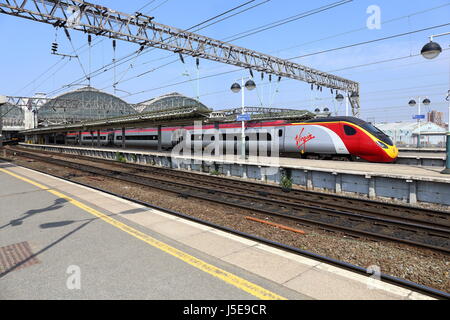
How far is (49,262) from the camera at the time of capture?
5.16m

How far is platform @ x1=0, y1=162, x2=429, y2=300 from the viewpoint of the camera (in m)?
4.17

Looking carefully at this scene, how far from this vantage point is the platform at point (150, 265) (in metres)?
4.17

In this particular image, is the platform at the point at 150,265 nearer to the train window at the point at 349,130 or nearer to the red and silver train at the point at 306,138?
the train window at the point at 349,130

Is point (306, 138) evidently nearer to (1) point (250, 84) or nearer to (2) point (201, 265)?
(1) point (250, 84)

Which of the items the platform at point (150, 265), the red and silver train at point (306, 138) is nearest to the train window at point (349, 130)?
the red and silver train at point (306, 138)

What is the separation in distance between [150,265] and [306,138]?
16110mm

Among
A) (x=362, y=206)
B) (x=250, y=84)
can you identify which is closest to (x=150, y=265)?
(x=362, y=206)

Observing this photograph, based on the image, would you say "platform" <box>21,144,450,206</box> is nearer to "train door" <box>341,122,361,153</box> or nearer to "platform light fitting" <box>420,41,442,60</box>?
"train door" <box>341,122,361,153</box>

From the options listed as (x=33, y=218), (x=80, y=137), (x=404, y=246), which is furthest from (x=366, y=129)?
(x=80, y=137)

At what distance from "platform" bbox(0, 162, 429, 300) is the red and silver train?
502 inches

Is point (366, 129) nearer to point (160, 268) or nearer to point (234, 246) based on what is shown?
point (234, 246)

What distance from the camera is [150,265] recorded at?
4992 millimetres

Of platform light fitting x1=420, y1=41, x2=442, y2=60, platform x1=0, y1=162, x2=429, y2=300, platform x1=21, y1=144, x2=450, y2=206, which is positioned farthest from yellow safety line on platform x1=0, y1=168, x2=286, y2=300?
platform light fitting x1=420, y1=41, x2=442, y2=60

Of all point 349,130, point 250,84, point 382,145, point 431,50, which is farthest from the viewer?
point 250,84
